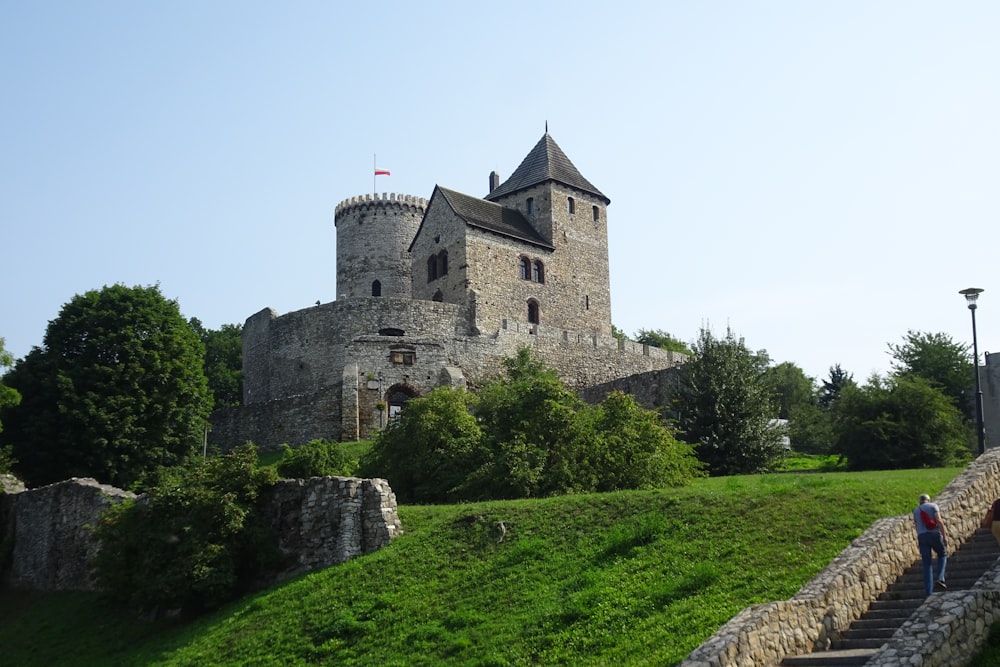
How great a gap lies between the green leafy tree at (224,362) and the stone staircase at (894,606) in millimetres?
52391

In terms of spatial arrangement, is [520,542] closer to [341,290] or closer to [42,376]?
[42,376]

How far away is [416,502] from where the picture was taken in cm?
2648

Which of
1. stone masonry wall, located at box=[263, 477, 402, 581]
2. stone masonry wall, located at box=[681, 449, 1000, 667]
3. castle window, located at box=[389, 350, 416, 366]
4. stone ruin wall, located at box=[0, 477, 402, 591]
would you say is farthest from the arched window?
stone masonry wall, located at box=[681, 449, 1000, 667]

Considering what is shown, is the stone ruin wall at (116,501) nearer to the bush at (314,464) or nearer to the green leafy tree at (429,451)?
the green leafy tree at (429,451)

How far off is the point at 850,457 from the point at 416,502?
14.1 m

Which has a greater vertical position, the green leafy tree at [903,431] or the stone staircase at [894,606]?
the green leafy tree at [903,431]

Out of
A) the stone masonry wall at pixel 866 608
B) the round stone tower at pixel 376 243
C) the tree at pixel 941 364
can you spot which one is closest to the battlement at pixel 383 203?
the round stone tower at pixel 376 243

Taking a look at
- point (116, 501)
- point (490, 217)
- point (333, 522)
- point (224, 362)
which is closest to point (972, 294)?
point (333, 522)

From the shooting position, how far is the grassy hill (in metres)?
15.5

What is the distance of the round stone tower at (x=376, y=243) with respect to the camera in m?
57.6

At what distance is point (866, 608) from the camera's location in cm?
1466

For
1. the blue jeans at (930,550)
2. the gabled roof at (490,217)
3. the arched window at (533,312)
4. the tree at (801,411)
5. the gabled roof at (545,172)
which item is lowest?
the blue jeans at (930,550)

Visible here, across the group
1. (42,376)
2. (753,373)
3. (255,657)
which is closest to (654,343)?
(753,373)

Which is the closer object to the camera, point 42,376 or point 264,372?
point 42,376
